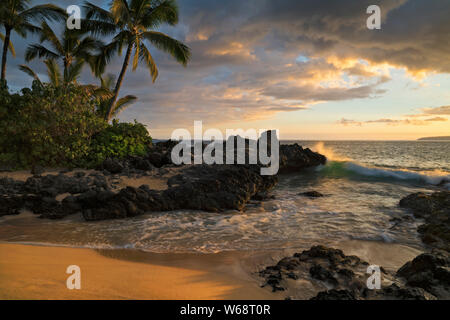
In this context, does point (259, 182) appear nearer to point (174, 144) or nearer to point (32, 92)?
point (174, 144)

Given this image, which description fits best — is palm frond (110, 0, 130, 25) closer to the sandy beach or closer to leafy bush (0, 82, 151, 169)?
leafy bush (0, 82, 151, 169)

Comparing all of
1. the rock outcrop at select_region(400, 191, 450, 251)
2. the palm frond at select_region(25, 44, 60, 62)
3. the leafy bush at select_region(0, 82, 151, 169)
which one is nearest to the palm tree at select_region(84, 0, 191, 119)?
the leafy bush at select_region(0, 82, 151, 169)

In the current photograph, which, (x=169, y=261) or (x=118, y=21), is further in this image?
(x=118, y=21)

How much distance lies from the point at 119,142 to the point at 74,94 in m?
3.08

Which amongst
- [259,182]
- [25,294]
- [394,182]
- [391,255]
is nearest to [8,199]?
[25,294]

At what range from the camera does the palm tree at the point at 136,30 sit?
16203mm

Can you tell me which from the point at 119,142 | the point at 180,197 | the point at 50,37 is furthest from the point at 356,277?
the point at 50,37

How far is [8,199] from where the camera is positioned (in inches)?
261

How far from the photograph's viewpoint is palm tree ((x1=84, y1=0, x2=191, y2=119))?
53.2ft

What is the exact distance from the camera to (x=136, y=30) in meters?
16.5

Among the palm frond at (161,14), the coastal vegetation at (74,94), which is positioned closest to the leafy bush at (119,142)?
the coastal vegetation at (74,94)

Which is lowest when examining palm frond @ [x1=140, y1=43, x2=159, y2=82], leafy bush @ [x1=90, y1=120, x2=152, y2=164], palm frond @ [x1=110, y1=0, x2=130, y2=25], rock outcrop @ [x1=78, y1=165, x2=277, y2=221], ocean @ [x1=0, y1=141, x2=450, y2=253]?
ocean @ [x1=0, y1=141, x2=450, y2=253]

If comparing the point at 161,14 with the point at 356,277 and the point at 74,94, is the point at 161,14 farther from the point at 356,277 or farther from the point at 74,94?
the point at 356,277

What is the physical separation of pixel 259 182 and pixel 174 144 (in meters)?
8.91
